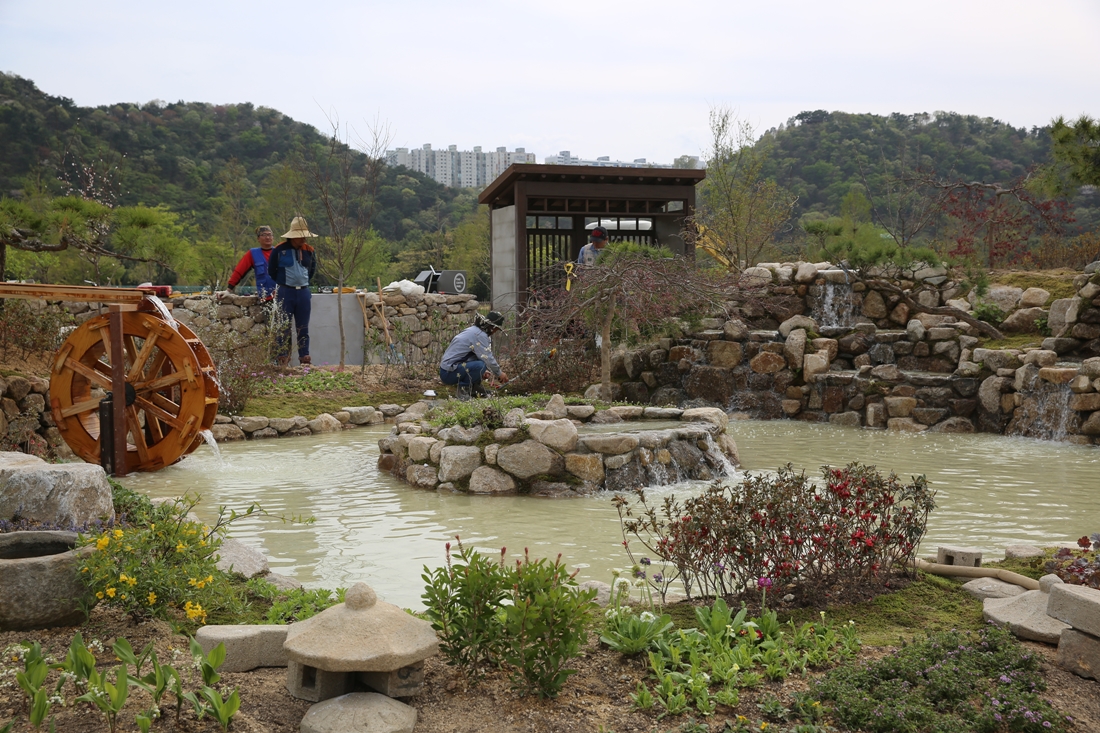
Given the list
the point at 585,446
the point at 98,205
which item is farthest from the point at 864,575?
the point at 98,205

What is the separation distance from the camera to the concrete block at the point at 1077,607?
299 cm

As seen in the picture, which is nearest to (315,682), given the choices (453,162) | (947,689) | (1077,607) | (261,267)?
(947,689)

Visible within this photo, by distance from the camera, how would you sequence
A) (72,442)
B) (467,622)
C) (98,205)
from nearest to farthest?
1. (467,622)
2. (72,442)
3. (98,205)

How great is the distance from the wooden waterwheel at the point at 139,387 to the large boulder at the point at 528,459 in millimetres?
3283

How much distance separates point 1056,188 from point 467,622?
36.3 ft

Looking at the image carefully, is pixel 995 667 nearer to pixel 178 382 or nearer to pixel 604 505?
pixel 604 505

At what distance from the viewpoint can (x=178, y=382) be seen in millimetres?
8766

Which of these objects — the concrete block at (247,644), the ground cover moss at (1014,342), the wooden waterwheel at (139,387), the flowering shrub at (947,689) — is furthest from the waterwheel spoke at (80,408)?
the ground cover moss at (1014,342)

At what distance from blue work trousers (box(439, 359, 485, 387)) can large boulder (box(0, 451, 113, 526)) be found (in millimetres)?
7159

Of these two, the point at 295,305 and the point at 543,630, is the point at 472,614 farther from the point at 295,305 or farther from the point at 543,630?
the point at 295,305

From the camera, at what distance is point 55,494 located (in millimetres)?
3998

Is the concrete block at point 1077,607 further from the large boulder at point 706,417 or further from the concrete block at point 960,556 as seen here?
the large boulder at point 706,417

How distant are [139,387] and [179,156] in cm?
2740

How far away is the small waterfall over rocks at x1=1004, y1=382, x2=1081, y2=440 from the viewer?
10.3 m
